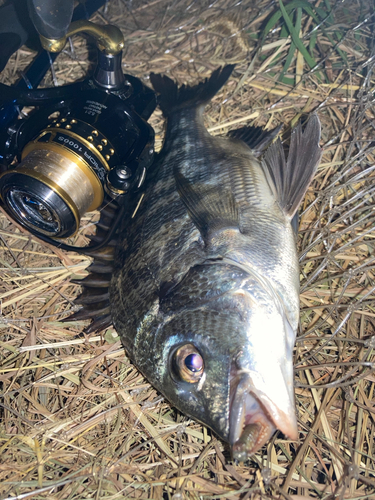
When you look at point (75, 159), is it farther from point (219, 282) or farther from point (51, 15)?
point (219, 282)

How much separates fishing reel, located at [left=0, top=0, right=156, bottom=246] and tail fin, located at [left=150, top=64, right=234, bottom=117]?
372mm

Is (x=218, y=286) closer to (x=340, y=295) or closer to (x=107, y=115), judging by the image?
(x=340, y=295)

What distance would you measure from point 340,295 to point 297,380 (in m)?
0.59

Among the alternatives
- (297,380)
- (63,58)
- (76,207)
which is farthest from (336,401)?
(63,58)

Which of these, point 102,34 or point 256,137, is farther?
point 256,137

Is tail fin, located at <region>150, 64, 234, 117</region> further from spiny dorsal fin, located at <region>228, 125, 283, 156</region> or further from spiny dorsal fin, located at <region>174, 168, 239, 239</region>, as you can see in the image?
spiny dorsal fin, located at <region>174, 168, 239, 239</region>

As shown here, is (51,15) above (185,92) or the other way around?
above

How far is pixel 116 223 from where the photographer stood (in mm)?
2520

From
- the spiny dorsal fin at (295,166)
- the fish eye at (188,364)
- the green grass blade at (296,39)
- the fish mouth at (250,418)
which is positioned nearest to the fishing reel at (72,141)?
the spiny dorsal fin at (295,166)

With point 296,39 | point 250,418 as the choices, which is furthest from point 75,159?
point 296,39

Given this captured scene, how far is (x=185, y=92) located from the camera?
3.19m

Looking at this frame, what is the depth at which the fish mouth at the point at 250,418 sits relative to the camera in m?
1.56

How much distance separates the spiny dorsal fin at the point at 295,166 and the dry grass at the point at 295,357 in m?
0.43

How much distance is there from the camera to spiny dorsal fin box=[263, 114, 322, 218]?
2.28 metres
